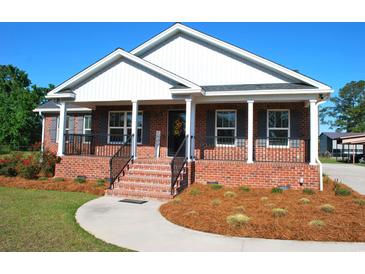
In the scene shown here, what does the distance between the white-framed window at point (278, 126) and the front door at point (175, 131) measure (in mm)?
3782

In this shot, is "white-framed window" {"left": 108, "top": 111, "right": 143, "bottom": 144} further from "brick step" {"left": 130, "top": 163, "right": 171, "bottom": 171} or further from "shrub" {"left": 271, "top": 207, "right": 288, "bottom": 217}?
"shrub" {"left": 271, "top": 207, "right": 288, "bottom": 217}

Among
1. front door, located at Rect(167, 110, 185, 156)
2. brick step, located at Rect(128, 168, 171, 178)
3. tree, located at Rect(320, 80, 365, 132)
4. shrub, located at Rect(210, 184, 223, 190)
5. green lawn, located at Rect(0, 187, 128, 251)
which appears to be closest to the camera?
green lawn, located at Rect(0, 187, 128, 251)

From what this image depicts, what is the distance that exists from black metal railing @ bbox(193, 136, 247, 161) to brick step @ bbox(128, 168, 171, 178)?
8.77 ft

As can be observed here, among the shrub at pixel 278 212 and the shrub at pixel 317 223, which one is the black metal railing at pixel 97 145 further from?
the shrub at pixel 317 223

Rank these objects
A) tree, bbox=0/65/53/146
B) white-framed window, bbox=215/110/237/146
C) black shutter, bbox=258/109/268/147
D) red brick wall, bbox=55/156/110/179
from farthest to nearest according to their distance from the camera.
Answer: tree, bbox=0/65/53/146 < white-framed window, bbox=215/110/237/146 < black shutter, bbox=258/109/268/147 < red brick wall, bbox=55/156/110/179

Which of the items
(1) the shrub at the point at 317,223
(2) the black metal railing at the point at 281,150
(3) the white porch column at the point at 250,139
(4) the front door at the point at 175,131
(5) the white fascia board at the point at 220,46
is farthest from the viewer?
(4) the front door at the point at 175,131

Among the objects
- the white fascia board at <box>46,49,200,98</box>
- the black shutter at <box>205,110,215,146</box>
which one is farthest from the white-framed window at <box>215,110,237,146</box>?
the white fascia board at <box>46,49,200,98</box>

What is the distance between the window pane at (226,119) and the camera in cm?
1241

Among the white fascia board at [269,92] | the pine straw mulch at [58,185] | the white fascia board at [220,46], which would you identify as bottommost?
the pine straw mulch at [58,185]

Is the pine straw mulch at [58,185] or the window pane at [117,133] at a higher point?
the window pane at [117,133]

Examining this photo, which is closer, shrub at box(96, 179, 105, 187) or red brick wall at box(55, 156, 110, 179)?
shrub at box(96, 179, 105, 187)

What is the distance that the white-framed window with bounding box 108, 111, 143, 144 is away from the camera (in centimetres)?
1352

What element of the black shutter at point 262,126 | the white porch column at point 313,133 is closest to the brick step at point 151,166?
the black shutter at point 262,126

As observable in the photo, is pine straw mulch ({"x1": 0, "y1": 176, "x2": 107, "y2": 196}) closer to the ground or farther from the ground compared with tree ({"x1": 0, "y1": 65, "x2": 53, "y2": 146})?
closer to the ground
